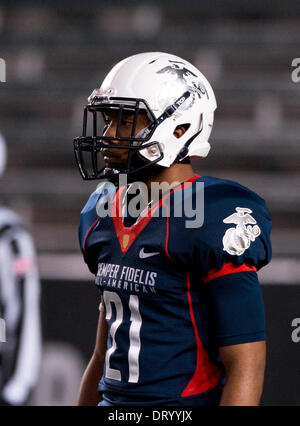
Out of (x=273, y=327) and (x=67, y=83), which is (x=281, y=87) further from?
(x=273, y=327)

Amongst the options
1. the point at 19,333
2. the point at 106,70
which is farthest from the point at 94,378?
the point at 106,70

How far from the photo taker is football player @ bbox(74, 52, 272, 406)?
1.37 meters

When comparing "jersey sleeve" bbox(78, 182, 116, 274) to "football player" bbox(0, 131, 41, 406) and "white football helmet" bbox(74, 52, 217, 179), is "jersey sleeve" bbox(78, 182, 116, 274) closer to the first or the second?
"white football helmet" bbox(74, 52, 217, 179)

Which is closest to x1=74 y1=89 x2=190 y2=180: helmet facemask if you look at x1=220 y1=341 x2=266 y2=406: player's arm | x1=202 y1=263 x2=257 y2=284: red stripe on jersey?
x1=202 y1=263 x2=257 y2=284: red stripe on jersey

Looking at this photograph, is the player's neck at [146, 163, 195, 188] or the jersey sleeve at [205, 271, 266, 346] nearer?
the jersey sleeve at [205, 271, 266, 346]

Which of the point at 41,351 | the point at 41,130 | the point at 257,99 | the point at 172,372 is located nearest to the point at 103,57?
the point at 41,130

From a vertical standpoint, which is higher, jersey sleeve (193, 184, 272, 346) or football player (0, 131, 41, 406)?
jersey sleeve (193, 184, 272, 346)

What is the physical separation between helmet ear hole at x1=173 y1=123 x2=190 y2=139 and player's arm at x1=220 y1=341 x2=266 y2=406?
433 mm

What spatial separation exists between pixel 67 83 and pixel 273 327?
1.65m

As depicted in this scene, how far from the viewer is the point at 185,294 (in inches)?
55.4

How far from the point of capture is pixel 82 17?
4152mm

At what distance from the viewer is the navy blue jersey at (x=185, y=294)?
137cm

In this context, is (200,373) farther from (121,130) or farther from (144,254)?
(121,130)

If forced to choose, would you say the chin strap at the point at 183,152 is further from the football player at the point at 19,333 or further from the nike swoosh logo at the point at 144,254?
the football player at the point at 19,333
